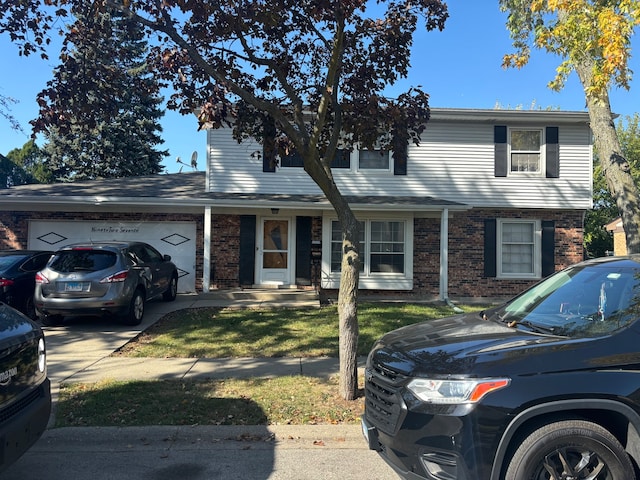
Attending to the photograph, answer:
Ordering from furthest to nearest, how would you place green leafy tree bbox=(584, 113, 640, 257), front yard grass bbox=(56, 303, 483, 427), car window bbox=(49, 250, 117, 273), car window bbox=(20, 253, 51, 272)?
green leafy tree bbox=(584, 113, 640, 257) < car window bbox=(20, 253, 51, 272) < car window bbox=(49, 250, 117, 273) < front yard grass bbox=(56, 303, 483, 427)

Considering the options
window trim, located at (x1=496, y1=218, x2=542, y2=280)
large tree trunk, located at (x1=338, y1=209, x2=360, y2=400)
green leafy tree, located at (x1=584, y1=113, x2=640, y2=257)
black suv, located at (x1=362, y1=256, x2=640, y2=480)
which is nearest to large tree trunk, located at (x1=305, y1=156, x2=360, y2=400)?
large tree trunk, located at (x1=338, y1=209, x2=360, y2=400)

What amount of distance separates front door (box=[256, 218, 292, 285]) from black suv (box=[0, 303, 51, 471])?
32.1 ft

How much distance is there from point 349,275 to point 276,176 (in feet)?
27.5

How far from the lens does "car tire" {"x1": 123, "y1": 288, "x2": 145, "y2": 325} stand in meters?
8.83

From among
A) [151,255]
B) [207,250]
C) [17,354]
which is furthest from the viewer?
[207,250]

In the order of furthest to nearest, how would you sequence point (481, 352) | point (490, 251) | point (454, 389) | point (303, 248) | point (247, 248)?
point (490, 251) < point (303, 248) < point (247, 248) < point (481, 352) < point (454, 389)

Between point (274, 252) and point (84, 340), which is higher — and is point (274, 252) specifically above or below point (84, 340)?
above

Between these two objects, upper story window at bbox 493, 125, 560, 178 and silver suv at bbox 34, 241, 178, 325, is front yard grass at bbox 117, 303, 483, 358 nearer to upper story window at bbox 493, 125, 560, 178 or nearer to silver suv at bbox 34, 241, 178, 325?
silver suv at bbox 34, 241, 178, 325

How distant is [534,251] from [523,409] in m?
12.4

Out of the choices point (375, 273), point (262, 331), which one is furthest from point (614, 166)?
point (262, 331)

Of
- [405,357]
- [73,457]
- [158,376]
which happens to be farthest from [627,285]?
[158,376]

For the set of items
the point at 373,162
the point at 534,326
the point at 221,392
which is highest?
the point at 373,162

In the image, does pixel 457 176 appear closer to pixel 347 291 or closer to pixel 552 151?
pixel 552 151

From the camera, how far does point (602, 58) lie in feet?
22.8
